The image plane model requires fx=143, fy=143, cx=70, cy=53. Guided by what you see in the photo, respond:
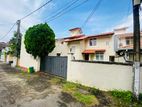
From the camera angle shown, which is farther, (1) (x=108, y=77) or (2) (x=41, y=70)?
(2) (x=41, y=70)

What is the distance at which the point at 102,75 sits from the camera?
840 cm

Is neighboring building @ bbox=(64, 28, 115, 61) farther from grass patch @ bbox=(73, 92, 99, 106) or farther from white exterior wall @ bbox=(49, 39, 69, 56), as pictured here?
grass patch @ bbox=(73, 92, 99, 106)

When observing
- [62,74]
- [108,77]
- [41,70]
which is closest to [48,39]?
[41,70]

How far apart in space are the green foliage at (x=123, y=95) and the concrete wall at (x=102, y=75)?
244mm

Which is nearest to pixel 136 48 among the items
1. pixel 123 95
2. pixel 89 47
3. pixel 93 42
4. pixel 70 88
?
pixel 123 95

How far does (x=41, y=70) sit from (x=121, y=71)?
419 inches

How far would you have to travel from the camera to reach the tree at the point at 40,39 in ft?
49.1

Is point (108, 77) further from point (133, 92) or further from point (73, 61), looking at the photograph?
point (73, 61)

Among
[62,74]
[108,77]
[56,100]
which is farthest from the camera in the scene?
[62,74]

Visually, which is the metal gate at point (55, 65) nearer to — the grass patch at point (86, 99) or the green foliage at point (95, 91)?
the green foliage at point (95, 91)

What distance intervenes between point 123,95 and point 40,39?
33.9 feet

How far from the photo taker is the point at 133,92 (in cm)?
690

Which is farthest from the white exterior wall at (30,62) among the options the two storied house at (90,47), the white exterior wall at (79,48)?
the white exterior wall at (79,48)

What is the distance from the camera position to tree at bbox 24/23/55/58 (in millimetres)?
14955
